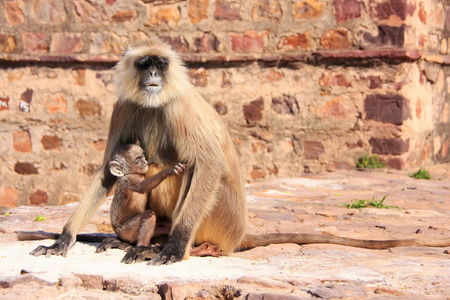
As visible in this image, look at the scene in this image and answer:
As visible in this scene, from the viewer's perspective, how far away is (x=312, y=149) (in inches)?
229

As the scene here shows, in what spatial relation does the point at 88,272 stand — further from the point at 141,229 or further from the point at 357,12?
the point at 357,12

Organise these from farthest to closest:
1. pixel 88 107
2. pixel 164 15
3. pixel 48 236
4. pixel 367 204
Result: pixel 88 107
pixel 164 15
pixel 367 204
pixel 48 236

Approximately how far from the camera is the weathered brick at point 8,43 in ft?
20.5

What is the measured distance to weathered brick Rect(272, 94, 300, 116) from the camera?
19.1 feet

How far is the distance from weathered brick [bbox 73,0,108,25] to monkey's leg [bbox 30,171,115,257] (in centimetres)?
318

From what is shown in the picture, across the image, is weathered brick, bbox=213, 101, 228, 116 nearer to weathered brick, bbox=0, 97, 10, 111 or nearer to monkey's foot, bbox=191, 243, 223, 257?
weathered brick, bbox=0, 97, 10, 111

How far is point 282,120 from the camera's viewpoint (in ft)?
19.3

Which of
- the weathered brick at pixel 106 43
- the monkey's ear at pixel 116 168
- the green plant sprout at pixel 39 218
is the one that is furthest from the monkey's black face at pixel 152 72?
the weathered brick at pixel 106 43

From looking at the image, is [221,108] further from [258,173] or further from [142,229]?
[142,229]

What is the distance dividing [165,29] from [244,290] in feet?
13.3

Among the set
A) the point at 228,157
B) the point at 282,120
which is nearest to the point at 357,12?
the point at 282,120

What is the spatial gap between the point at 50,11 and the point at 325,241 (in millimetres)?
4120

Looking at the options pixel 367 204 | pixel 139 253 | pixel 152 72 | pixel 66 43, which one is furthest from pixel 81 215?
pixel 66 43

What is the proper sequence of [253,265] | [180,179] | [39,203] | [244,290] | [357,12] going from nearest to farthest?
[244,290]
[253,265]
[180,179]
[357,12]
[39,203]
